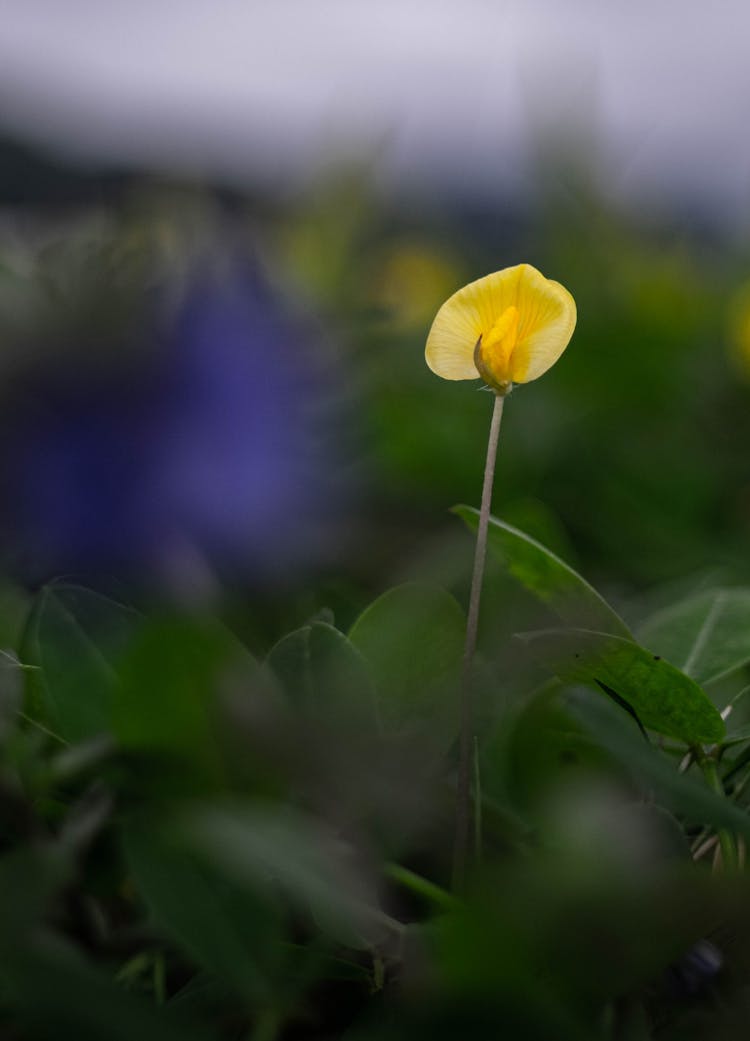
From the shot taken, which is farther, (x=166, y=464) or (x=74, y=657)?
(x=166, y=464)

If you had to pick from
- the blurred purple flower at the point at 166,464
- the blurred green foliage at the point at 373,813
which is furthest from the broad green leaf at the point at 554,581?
the blurred purple flower at the point at 166,464

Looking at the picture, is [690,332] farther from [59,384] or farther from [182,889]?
[182,889]

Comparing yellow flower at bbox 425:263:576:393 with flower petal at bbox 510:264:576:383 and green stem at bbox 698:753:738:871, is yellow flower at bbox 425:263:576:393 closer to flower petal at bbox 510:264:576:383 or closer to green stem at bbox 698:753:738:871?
flower petal at bbox 510:264:576:383

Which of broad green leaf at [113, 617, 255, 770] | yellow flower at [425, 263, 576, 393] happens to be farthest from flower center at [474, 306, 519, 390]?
broad green leaf at [113, 617, 255, 770]

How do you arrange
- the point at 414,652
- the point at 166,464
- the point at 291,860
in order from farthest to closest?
the point at 166,464 → the point at 414,652 → the point at 291,860

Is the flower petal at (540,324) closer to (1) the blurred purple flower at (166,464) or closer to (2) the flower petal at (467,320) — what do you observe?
(2) the flower petal at (467,320)

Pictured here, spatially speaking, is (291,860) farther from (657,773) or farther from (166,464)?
A: (166,464)

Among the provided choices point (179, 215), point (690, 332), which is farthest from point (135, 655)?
point (690, 332)

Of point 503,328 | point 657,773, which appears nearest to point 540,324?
point 503,328
